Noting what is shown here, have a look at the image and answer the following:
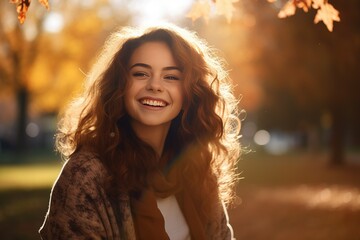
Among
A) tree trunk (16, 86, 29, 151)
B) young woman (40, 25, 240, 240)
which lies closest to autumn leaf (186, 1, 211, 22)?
young woman (40, 25, 240, 240)

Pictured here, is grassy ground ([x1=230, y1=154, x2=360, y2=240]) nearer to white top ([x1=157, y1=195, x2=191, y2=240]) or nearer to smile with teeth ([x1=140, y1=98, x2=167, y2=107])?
white top ([x1=157, y1=195, x2=191, y2=240])

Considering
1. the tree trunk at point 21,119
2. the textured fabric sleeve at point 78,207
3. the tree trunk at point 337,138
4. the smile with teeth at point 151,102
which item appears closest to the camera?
the textured fabric sleeve at point 78,207

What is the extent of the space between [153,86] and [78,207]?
88 cm

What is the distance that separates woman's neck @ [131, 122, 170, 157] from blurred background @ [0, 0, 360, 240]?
1.13 metres

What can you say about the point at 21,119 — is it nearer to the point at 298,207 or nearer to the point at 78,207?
the point at 298,207

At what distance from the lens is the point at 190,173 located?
3.86 metres

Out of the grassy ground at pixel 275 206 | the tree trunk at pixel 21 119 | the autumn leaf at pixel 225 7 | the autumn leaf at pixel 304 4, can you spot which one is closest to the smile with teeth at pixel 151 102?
the autumn leaf at pixel 225 7

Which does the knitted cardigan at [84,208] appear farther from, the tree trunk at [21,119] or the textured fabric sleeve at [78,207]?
the tree trunk at [21,119]

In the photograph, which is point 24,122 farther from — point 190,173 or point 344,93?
point 190,173

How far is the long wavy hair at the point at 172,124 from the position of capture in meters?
3.40

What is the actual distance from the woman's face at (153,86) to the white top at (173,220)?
17.8 inches

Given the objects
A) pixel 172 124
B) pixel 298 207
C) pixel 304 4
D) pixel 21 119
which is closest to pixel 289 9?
pixel 304 4

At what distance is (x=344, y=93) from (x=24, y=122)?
56.4ft

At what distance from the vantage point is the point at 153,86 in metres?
3.51
